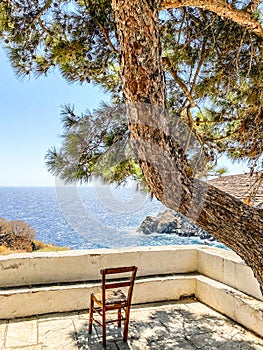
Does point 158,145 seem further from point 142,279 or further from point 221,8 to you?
point 142,279

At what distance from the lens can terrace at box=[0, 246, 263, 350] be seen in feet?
10.0

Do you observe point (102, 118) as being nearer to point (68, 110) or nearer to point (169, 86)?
point (68, 110)

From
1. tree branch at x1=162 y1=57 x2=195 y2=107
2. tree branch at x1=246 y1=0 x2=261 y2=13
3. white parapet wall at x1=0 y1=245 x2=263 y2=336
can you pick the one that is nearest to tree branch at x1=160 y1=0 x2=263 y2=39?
tree branch at x1=246 y1=0 x2=261 y2=13

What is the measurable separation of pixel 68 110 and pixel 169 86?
1.18 m

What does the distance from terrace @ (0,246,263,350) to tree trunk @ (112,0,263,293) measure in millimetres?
1565

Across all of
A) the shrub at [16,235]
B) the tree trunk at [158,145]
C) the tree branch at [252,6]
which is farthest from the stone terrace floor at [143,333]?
the shrub at [16,235]

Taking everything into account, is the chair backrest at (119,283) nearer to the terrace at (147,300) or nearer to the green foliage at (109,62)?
the terrace at (147,300)

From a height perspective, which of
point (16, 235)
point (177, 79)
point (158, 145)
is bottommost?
point (16, 235)

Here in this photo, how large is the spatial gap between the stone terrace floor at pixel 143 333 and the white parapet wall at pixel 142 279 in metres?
0.14

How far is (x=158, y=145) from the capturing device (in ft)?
6.28

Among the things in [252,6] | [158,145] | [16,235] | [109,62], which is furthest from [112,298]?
[16,235]

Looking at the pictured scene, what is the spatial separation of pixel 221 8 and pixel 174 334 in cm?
287

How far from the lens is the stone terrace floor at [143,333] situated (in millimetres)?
2943

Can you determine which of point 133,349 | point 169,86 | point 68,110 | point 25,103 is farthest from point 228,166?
point 25,103
